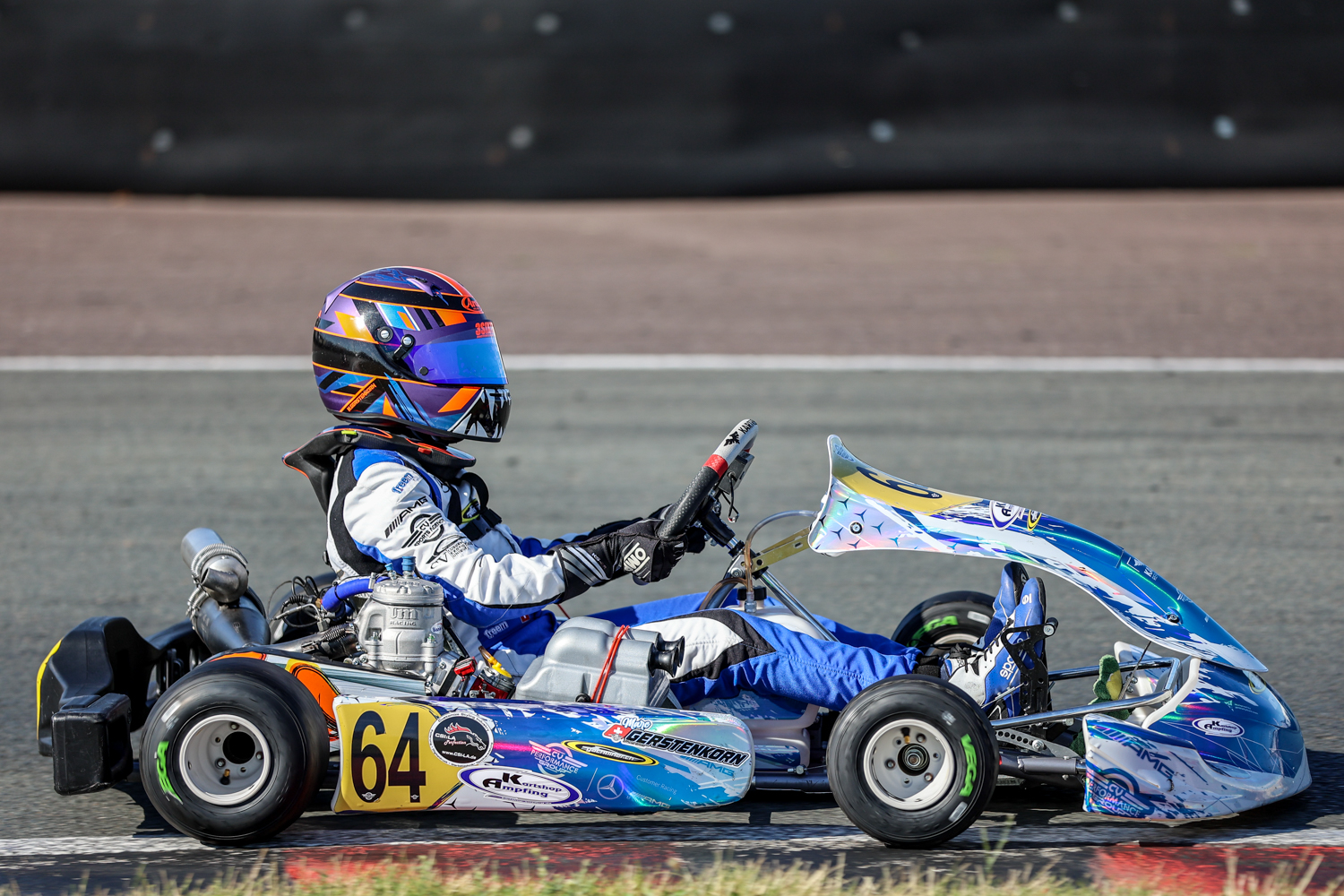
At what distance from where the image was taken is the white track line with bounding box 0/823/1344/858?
3.29 metres

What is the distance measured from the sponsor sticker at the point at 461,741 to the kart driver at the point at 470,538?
0.31 m

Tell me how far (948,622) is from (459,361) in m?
1.42

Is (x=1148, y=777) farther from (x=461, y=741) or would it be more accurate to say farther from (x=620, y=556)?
(x=461, y=741)

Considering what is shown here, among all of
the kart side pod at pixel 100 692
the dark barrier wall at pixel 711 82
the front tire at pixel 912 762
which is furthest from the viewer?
the dark barrier wall at pixel 711 82

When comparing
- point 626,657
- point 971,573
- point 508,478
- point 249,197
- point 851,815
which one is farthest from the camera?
point 249,197

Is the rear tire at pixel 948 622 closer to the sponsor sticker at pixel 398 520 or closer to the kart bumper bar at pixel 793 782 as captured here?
the kart bumper bar at pixel 793 782

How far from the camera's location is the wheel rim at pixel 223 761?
3.24 meters

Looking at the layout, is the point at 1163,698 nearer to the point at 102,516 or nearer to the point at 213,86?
the point at 102,516

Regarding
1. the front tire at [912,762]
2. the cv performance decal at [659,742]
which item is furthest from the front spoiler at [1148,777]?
the cv performance decal at [659,742]

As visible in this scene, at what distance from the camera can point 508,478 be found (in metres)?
6.96

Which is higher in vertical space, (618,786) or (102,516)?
(102,516)

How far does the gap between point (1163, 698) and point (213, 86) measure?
10.5 meters

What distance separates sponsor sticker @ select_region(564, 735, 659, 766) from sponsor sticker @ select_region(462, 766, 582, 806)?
9 cm

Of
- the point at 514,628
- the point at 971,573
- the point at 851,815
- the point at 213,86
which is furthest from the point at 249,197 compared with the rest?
the point at 851,815
